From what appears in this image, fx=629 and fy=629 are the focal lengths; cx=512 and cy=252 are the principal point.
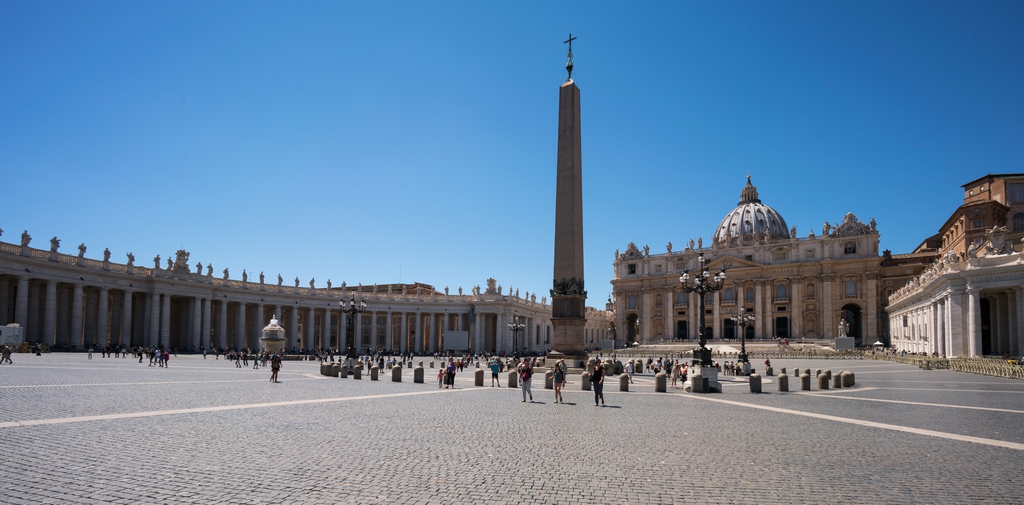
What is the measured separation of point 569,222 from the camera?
1049 inches

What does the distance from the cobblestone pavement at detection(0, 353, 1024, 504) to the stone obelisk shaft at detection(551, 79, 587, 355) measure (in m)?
10.3

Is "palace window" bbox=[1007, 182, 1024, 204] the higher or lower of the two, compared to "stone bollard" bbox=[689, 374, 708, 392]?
higher

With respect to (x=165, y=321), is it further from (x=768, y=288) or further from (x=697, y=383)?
(x=768, y=288)

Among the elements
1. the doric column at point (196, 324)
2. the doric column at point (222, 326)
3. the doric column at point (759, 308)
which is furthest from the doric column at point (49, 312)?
the doric column at point (759, 308)

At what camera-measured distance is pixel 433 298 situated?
77188mm

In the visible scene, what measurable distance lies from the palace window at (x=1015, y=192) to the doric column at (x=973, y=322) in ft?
109

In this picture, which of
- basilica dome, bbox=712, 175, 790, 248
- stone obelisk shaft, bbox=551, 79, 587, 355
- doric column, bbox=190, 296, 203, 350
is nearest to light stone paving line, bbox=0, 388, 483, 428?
stone obelisk shaft, bbox=551, 79, 587, 355

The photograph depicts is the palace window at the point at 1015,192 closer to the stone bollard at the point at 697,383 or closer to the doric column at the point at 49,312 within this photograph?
the stone bollard at the point at 697,383

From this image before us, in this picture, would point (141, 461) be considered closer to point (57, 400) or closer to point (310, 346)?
point (57, 400)

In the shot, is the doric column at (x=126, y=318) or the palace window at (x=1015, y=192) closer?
the doric column at (x=126, y=318)

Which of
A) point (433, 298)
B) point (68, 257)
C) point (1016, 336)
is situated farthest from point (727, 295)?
point (68, 257)

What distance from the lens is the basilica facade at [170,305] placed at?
44.0 meters

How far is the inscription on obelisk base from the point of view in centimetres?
2664

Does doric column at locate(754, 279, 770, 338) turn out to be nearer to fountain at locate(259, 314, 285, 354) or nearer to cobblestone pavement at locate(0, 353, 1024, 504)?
fountain at locate(259, 314, 285, 354)
